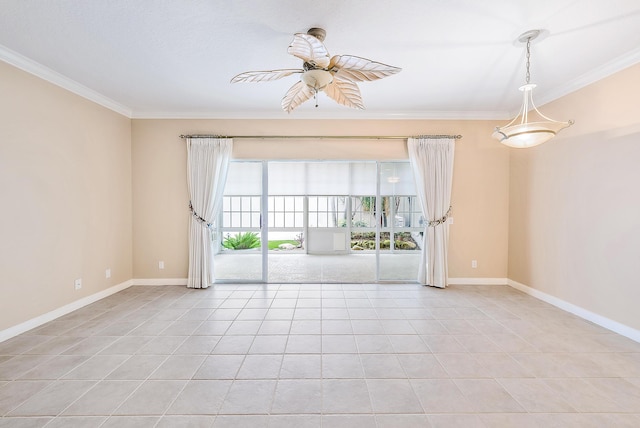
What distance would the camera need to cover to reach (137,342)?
2.69 m

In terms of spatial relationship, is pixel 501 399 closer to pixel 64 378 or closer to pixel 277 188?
pixel 64 378

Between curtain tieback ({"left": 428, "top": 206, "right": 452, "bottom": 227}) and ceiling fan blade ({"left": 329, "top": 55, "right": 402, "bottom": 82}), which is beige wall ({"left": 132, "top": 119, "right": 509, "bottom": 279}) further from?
ceiling fan blade ({"left": 329, "top": 55, "right": 402, "bottom": 82})

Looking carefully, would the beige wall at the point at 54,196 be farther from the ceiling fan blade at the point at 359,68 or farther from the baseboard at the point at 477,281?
the baseboard at the point at 477,281

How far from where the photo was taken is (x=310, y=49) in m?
1.96

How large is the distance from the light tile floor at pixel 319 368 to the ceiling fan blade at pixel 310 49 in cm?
236

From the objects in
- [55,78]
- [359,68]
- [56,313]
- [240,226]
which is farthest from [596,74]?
[240,226]

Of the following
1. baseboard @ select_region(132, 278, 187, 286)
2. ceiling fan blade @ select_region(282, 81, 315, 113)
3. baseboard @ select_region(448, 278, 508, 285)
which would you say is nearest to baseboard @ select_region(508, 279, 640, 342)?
baseboard @ select_region(448, 278, 508, 285)

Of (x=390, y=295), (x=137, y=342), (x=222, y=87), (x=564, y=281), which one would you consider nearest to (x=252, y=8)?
(x=222, y=87)

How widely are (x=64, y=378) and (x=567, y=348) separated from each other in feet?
13.7

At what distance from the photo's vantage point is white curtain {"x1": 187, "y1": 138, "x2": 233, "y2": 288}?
14.5 feet

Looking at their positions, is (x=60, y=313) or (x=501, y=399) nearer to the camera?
(x=501, y=399)

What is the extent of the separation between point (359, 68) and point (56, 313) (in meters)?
4.13

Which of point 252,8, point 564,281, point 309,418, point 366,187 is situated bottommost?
point 309,418

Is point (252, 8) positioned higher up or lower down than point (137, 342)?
higher up
